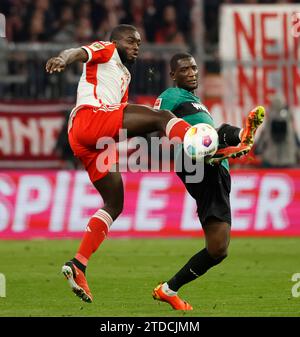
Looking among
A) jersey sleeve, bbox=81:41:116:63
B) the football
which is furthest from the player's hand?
the football

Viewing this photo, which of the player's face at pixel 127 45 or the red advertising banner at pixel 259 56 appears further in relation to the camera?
the red advertising banner at pixel 259 56

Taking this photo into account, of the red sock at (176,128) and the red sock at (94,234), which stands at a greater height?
the red sock at (176,128)

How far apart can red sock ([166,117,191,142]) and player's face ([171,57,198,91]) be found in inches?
29.7

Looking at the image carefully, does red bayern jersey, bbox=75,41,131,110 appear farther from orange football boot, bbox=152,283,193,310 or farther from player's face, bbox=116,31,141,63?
orange football boot, bbox=152,283,193,310

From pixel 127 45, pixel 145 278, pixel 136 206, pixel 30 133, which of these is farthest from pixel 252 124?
pixel 30 133

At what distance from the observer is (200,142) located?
32.7ft

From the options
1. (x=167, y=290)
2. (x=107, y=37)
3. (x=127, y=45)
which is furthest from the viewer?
(x=107, y=37)

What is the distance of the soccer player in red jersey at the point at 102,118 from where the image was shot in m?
10.4

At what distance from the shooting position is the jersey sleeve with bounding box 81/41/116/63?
418 inches

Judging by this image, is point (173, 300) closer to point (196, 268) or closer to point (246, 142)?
point (196, 268)

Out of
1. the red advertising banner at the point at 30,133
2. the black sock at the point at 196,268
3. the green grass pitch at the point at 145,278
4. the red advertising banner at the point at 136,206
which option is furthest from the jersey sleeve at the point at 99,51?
the red advertising banner at the point at 30,133

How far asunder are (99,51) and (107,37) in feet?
30.6

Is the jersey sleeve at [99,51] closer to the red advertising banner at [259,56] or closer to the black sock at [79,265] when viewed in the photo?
the black sock at [79,265]

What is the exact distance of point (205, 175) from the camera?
10.6m
